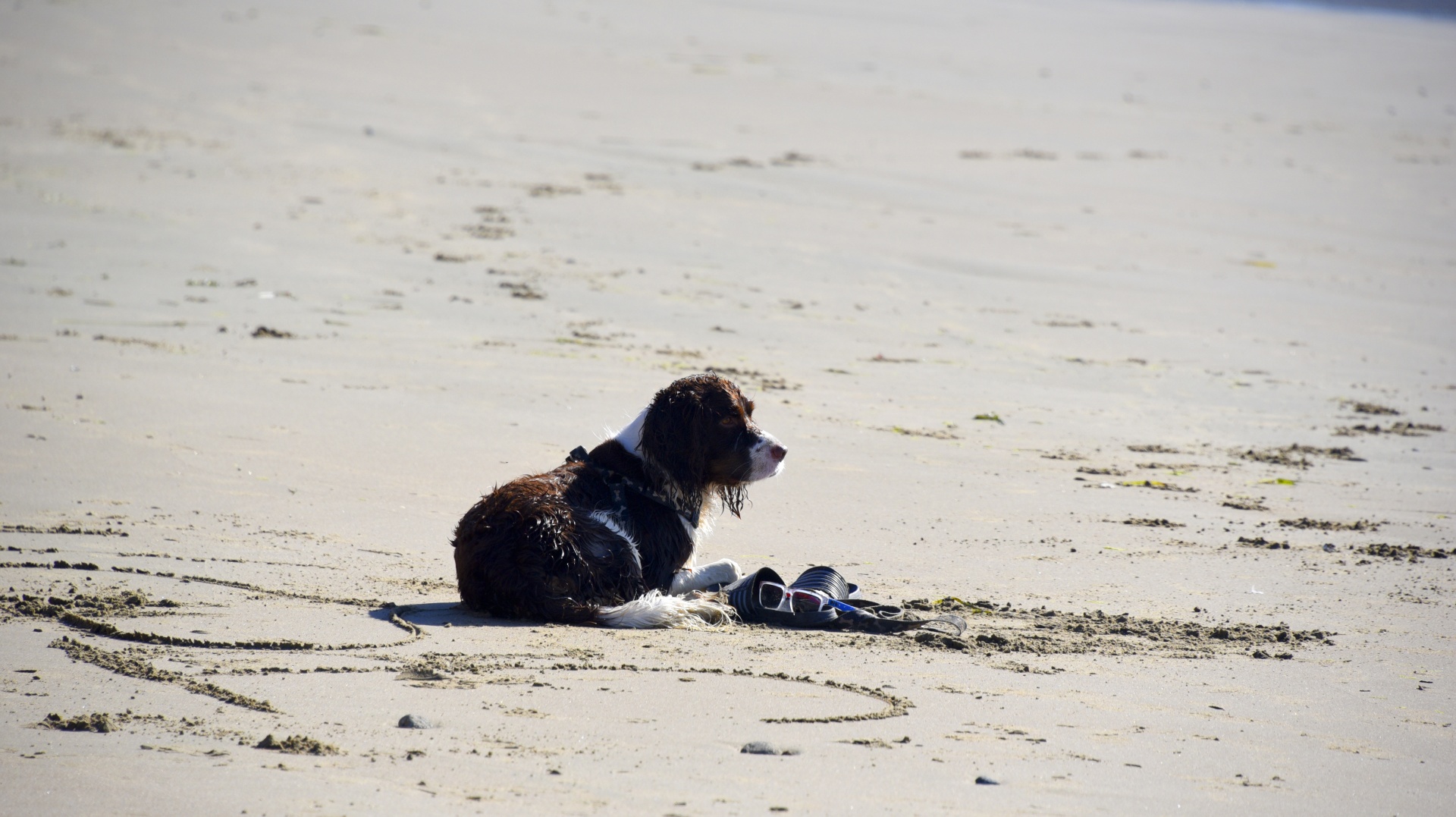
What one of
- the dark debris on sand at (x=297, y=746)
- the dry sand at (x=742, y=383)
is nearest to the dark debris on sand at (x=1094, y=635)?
the dry sand at (x=742, y=383)

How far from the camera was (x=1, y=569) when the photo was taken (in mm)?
5535

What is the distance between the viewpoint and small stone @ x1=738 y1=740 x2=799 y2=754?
13.5ft

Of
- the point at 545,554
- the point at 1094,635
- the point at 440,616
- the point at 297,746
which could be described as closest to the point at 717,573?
the point at 545,554

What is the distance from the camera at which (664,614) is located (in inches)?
217

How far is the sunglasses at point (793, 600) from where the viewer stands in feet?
18.1

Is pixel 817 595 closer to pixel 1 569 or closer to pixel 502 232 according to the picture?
pixel 1 569

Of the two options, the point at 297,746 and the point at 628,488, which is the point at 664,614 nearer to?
the point at 628,488

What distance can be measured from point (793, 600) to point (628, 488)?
2.83 ft

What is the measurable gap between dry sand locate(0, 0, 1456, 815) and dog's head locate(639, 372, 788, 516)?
2.35ft

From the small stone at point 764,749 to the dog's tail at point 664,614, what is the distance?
1.40 metres

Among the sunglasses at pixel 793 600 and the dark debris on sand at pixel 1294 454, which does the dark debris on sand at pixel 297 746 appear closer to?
the sunglasses at pixel 793 600

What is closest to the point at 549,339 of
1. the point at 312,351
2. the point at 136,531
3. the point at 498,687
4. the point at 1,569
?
the point at 312,351

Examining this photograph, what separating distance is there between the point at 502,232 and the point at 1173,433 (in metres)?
6.54

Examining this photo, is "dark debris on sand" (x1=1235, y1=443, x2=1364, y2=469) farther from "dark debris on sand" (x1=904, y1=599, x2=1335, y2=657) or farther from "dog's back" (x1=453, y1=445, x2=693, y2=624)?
"dog's back" (x1=453, y1=445, x2=693, y2=624)
